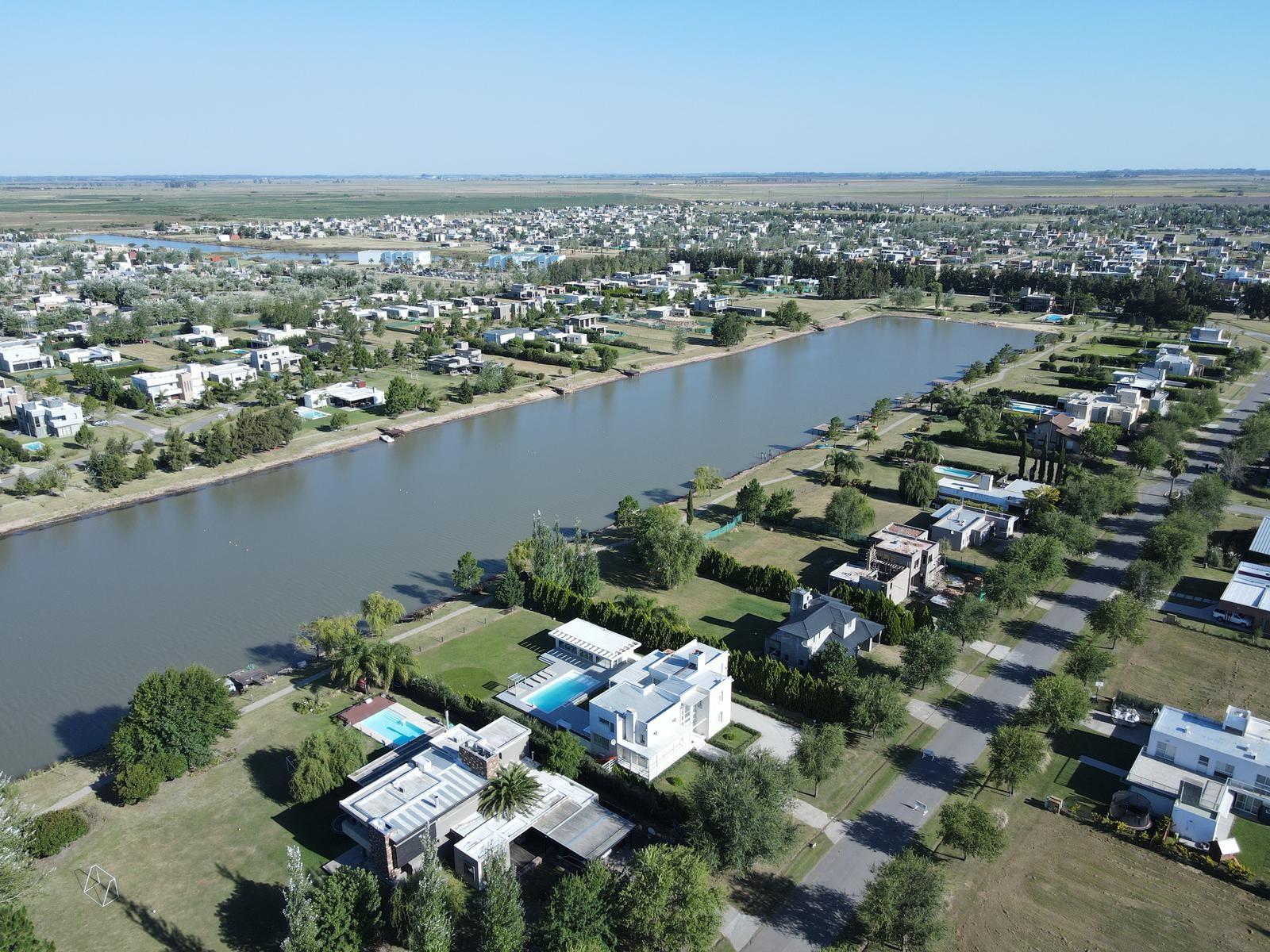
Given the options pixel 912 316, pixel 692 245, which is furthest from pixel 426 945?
pixel 692 245

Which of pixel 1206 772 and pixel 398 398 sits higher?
pixel 398 398

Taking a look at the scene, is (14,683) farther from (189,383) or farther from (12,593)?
(189,383)

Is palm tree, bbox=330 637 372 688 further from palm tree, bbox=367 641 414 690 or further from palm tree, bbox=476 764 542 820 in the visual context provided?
palm tree, bbox=476 764 542 820

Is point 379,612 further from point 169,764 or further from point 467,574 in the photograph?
point 169,764

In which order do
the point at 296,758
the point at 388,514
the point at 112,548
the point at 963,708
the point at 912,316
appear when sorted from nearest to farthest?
the point at 296,758 → the point at 963,708 → the point at 112,548 → the point at 388,514 → the point at 912,316

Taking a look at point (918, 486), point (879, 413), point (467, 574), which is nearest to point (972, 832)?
point (467, 574)

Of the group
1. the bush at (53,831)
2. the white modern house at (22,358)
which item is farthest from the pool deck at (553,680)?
the white modern house at (22,358)
